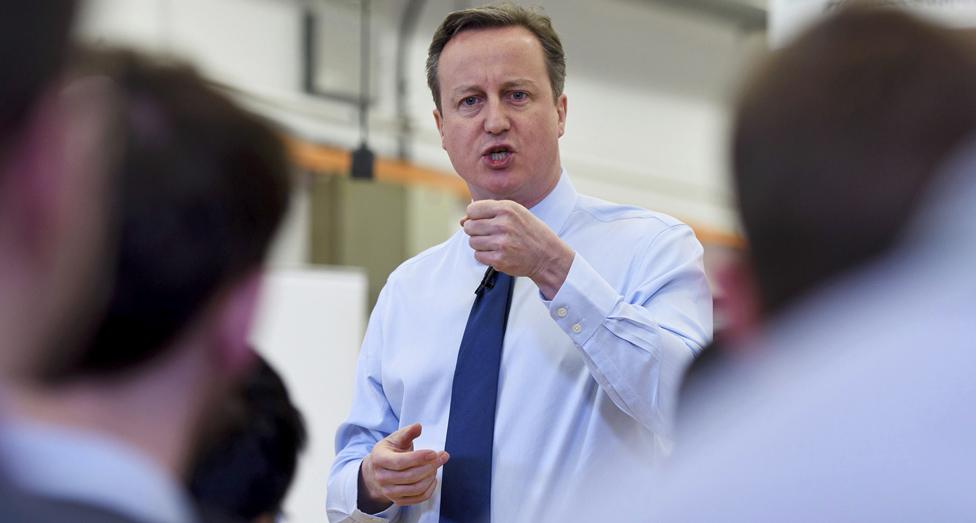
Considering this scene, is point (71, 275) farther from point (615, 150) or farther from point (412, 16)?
point (615, 150)

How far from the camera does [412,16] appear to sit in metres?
6.31

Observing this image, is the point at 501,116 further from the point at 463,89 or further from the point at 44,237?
the point at 44,237

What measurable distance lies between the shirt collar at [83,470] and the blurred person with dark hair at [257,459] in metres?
0.51

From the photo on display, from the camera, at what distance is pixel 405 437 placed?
1.77m

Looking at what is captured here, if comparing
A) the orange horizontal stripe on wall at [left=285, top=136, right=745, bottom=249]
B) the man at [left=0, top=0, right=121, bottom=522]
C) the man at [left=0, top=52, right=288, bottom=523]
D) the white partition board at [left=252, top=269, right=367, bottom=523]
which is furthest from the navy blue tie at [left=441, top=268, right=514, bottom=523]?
the orange horizontal stripe on wall at [left=285, top=136, right=745, bottom=249]

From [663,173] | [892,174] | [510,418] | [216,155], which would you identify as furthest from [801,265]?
[663,173]

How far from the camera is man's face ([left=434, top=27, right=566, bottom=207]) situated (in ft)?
6.75

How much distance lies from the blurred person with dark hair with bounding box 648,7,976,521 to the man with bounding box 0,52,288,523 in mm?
283

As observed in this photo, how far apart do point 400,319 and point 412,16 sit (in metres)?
4.48

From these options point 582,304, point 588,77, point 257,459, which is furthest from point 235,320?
point 588,77

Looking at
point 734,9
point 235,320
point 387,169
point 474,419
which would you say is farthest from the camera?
point 734,9

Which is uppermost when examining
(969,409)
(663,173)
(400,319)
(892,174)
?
(663,173)

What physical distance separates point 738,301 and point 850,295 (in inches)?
3.4

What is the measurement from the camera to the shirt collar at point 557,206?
2.07m
